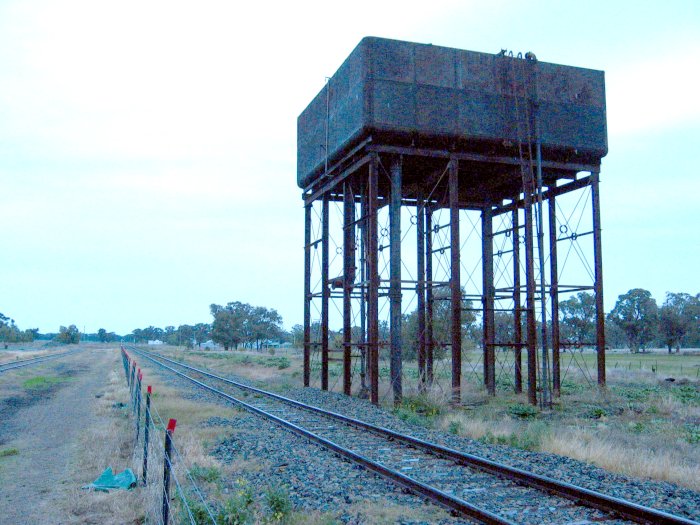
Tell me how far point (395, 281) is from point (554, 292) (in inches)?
226

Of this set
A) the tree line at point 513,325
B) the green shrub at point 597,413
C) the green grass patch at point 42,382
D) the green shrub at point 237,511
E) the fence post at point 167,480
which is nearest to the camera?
the fence post at point 167,480

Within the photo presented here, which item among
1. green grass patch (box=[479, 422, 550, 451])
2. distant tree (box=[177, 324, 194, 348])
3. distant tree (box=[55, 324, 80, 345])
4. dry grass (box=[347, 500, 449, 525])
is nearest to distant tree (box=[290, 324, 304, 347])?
green grass patch (box=[479, 422, 550, 451])

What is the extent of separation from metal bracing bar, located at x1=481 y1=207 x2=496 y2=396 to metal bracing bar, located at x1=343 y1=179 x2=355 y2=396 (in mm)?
4747

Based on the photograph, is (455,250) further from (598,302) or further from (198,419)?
(198,419)

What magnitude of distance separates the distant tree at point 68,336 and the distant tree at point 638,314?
124 meters

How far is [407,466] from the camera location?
415 inches

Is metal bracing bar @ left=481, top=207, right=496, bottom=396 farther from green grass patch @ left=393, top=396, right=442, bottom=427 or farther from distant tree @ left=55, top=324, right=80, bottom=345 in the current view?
distant tree @ left=55, top=324, right=80, bottom=345

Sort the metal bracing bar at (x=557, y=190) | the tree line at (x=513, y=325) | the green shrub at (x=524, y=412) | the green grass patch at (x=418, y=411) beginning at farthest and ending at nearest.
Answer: the tree line at (x=513, y=325) → the metal bracing bar at (x=557, y=190) → the green shrub at (x=524, y=412) → the green grass patch at (x=418, y=411)

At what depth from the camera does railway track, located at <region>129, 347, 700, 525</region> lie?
748 centimetres

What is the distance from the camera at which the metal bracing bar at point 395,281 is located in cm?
2056

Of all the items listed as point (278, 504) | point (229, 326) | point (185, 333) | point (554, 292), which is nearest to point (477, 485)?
point (278, 504)

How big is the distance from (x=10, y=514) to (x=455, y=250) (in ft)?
45.9

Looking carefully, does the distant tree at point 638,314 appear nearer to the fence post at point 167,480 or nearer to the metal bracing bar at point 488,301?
the metal bracing bar at point 488,301

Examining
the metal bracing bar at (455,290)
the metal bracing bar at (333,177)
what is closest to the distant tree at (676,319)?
the metal bracing bar at (333,177)
